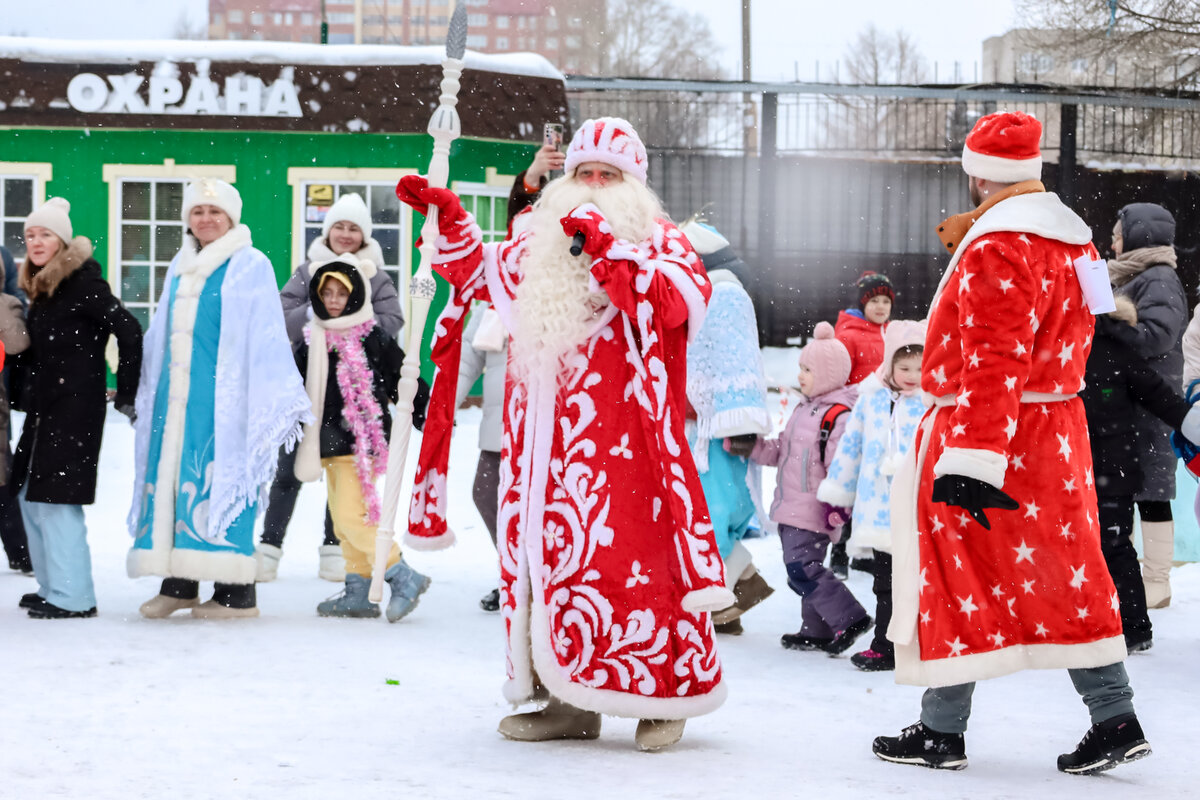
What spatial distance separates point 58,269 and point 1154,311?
4.61 metres

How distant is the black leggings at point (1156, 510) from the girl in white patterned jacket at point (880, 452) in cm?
186

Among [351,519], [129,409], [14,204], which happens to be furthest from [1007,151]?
[14,204]

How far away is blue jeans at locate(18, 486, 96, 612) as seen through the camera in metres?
6.22

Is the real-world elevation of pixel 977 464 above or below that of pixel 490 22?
below

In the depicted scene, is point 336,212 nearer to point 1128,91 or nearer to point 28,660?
point 28,660

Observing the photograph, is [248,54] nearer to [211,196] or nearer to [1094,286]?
[211,196]

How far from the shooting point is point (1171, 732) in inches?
181

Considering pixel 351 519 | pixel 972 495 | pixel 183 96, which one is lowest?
pixel 351 519

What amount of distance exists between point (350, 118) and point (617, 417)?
9338mm

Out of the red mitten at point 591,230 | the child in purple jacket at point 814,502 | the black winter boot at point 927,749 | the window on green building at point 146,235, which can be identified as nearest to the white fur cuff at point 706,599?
the black winter boot at point 927,749

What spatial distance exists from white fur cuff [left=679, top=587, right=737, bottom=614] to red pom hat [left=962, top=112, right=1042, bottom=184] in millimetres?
1357

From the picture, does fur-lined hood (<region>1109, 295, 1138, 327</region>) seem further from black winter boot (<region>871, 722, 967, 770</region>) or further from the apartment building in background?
the apartment building in background

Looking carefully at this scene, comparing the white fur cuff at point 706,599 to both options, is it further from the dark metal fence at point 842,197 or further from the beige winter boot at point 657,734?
the dark metal fence at point 842,197

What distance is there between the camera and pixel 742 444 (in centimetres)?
598
